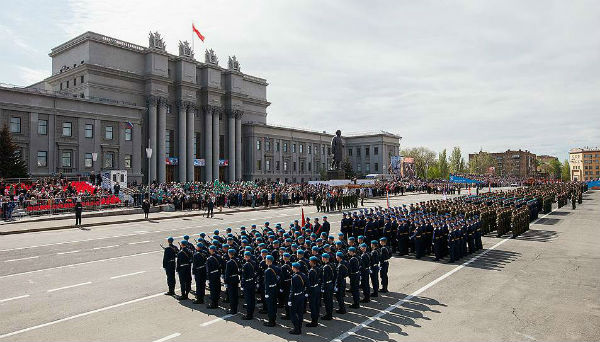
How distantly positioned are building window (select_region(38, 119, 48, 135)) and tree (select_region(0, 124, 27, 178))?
16.6 ft

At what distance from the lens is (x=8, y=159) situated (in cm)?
3647

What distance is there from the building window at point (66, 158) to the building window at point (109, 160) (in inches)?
158

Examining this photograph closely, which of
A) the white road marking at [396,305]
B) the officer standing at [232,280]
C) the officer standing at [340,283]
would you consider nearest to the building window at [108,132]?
the officer standing at [232,280]

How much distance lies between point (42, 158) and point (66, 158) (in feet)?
7.99

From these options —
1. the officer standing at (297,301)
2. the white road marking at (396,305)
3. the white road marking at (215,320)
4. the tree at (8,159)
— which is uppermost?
the tree at (8,159)

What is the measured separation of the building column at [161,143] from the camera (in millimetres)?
57844

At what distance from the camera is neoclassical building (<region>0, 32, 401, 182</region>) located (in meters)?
43.5

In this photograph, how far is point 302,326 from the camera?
29.7 ft

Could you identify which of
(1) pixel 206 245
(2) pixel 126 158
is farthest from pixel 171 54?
(1) pixel 206 245

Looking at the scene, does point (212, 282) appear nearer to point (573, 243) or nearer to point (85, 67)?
point (573, 243)

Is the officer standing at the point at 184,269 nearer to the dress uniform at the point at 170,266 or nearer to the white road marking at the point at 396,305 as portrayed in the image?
the dress uniform at the point at 170,266

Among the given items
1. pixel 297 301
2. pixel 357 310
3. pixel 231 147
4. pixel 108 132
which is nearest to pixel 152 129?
pixel 108 132

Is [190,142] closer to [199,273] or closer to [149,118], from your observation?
[149,118]

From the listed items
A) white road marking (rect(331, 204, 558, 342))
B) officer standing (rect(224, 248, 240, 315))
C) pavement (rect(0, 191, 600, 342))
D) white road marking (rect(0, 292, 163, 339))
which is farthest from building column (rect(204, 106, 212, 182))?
officer standing (rect(224, 248, 240, 315))
